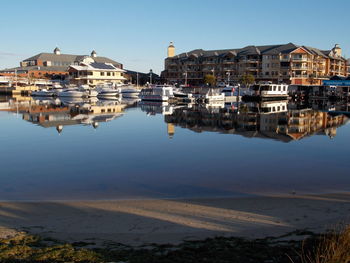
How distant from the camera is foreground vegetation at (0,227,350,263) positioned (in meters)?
5.79

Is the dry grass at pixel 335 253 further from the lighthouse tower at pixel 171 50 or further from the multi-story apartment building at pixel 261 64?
the lighthouse tower at pixel 171 50

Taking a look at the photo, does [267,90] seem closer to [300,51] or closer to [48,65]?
[300,51]

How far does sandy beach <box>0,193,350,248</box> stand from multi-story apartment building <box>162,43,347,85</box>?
8221 centimetres

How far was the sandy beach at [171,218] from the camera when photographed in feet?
23.7

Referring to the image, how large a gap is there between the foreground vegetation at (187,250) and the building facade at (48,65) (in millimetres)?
108706

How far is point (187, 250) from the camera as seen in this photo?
6.29 metres

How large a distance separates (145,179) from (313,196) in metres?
5.25

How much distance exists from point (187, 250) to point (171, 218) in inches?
79.4

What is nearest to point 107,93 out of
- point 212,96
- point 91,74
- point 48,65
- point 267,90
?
point 212,96

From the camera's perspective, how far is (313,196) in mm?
10430

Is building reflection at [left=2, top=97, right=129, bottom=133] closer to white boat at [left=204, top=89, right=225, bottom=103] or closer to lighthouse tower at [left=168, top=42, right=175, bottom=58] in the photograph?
white boat at [left=204, top=89, right=225, bottom=103]

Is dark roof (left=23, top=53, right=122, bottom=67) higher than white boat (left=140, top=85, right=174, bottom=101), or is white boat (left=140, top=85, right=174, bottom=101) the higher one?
dark roof (left=23, top=53, right=122, bottom=67)

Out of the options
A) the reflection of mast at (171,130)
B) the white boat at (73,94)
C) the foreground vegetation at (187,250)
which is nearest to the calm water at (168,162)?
the reflection of mast at (171,130)

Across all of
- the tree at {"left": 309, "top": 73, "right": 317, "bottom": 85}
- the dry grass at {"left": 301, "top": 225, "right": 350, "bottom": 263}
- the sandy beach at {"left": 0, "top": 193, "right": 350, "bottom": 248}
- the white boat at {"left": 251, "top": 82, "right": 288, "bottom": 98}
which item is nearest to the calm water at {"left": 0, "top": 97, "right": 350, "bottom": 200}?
the sandy beach at {"left": 0, "top": 193, "right": 350, "bottom": 248}
